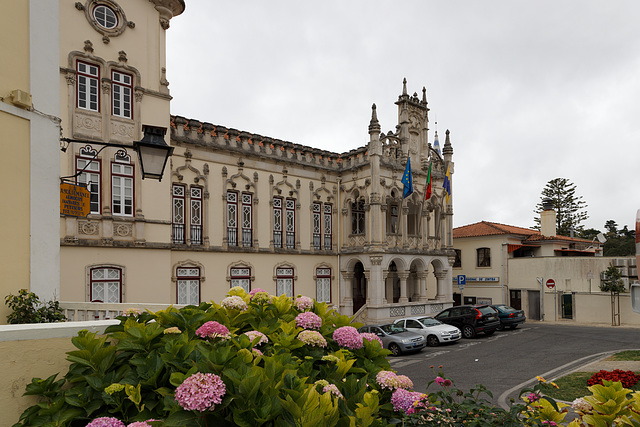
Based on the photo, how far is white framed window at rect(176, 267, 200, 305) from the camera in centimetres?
2080

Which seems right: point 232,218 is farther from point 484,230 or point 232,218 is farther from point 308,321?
point 484,230

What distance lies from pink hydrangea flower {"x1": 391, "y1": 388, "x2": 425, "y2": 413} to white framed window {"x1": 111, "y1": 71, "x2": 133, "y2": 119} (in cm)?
1727

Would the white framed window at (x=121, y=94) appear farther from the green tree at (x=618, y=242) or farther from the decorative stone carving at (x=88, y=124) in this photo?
the green tree at (x=618, y=242)

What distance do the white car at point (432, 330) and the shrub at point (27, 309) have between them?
56.8 feet

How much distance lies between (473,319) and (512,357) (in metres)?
5.43

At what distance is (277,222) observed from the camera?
25438mm

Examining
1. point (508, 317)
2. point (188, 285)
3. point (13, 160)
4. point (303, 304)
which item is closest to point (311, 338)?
point (303, 304)

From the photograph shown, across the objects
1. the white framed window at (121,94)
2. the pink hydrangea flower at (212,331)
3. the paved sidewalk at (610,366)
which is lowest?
the paved sidewalk at (610,366)

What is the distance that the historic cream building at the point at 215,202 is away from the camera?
55.2ft

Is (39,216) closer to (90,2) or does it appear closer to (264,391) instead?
(264,391)

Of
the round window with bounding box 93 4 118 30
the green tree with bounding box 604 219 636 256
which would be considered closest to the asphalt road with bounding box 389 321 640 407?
the round window with bounding box 93 4 118 30

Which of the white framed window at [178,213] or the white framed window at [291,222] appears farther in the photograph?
the white framed window at [291,222]

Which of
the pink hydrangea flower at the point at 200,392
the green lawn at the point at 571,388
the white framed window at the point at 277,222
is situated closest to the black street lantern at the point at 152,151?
the pink hydrangea flower at the point at 200,392

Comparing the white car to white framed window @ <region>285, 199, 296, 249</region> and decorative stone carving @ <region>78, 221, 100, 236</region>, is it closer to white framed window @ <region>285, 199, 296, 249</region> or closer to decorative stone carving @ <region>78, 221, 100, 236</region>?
white framed window @ <region>285, 199, 296, 249</region>
